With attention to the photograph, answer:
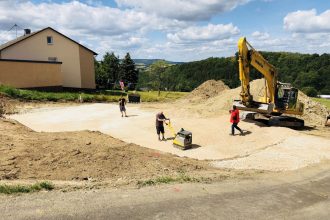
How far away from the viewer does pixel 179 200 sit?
28.0ft

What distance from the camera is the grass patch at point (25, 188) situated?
8234mm

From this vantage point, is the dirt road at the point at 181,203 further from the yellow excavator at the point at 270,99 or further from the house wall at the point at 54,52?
the house wall at the point at 54,52

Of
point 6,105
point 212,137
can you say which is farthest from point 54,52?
point 212,137

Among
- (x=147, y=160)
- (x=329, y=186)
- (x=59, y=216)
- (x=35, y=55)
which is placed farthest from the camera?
(x=35, y=55)

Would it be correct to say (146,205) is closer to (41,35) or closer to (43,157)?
(43,157)

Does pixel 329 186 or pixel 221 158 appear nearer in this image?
pixel 329 186

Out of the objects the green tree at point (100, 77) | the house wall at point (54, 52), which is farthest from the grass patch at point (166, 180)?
the green tree at point (100, 77)

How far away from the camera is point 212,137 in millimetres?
18719

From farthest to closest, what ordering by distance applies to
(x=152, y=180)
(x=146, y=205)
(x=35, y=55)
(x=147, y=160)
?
(x=35, y=55) → (x=147, y=160) → (x=152, y=180) → (x=146, y=205)

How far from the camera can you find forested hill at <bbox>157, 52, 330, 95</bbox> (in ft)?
300

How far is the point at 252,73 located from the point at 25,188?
7334cm

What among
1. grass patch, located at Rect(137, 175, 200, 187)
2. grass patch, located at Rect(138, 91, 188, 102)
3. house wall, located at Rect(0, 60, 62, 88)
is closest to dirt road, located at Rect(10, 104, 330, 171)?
grass patch, located at Rect(137, 175, 200, 187)

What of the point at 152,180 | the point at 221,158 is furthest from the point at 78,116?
the point at 152,180

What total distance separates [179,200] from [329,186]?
539 cm
